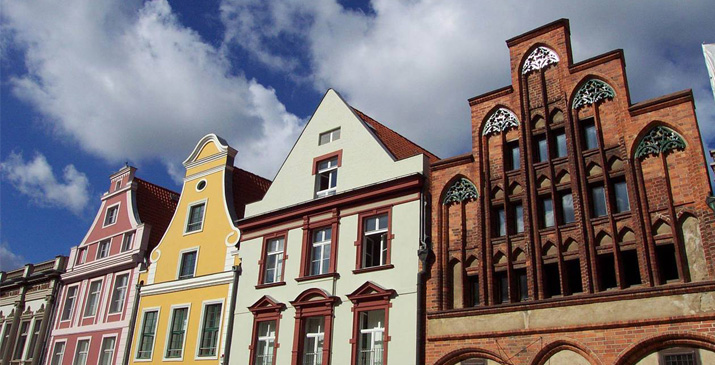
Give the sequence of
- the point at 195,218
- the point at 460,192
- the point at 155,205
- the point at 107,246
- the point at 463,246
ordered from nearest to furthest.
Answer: the point at 463,246 < the point at 460,192 < the point at 195,218 < the point at 107,246 < the point at 155,205

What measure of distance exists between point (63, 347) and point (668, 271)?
27.4 metres

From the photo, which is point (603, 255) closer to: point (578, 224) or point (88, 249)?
point (578, 224)

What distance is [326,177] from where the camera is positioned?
24.0 meters

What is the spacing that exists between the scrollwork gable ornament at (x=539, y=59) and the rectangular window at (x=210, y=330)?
14110mm

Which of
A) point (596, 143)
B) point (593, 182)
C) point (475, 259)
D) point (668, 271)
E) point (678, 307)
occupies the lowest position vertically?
point (678, 307)

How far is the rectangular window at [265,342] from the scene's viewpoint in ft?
72.4

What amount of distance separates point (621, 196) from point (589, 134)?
2128 millimetres

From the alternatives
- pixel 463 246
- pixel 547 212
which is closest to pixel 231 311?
pixel 463 246

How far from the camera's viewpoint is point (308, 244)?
22.7 metres

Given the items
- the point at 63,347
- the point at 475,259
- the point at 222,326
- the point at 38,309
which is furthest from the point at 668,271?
the point at 38,309

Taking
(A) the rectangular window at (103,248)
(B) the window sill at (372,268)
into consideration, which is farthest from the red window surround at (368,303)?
(A) the rectangular window at (103,248)

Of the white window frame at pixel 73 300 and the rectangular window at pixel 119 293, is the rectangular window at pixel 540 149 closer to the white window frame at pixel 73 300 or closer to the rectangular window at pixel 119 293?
the rectangular window at pixel 119 293

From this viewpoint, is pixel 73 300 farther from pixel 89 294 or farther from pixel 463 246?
pixel 463 246

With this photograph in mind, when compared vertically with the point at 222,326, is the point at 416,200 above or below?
above
